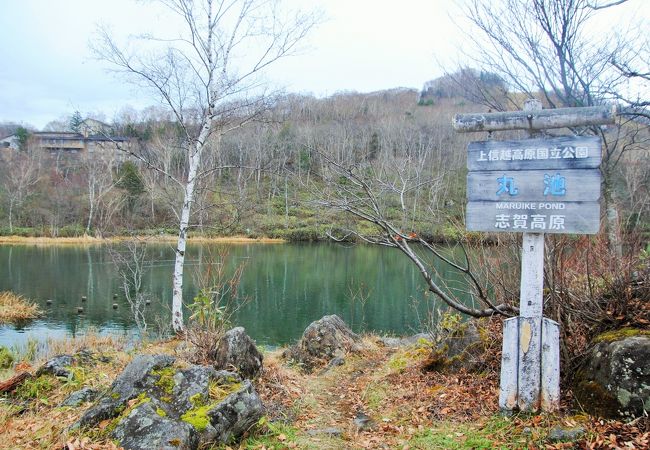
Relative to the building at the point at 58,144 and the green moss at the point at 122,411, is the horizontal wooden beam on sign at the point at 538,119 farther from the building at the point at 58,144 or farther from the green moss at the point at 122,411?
the building at the point at 58,144

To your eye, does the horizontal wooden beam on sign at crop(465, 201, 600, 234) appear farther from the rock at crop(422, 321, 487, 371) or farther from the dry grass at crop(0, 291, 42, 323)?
the dry grass at crop(0, 291, 42, 323)

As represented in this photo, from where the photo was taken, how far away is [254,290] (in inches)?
707

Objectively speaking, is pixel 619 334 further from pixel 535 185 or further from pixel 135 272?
pixel 135 272

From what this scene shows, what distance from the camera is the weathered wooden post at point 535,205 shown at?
3.38 m

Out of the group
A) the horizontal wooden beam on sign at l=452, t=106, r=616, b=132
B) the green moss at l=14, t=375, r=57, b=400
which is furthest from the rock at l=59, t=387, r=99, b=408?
the horizontal wooden beam on sign at l=452, t=106, r=616, b=132

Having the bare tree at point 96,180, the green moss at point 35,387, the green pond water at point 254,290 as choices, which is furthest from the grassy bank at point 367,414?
the bare tree at point 96,180

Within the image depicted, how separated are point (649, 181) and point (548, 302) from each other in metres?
4.37

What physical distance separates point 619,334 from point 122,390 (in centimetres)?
380

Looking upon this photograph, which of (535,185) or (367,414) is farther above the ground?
(535,185)

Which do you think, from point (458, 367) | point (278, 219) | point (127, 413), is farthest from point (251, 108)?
point (278, 219)

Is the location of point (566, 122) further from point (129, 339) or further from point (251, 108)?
point (129, 339)

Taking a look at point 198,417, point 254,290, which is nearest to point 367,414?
point 198,417

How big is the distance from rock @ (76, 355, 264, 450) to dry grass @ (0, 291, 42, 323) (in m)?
12.5

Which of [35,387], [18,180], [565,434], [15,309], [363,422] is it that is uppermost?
[18,180]
